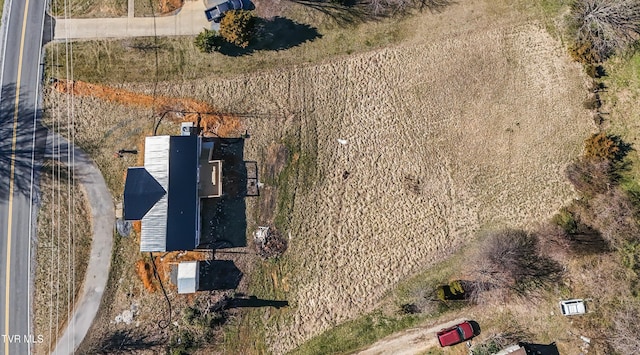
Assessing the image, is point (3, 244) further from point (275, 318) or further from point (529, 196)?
point (529, 196)

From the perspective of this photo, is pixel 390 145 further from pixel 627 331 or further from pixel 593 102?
pixel 627 331

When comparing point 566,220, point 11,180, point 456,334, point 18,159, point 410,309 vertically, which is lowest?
point 456,334

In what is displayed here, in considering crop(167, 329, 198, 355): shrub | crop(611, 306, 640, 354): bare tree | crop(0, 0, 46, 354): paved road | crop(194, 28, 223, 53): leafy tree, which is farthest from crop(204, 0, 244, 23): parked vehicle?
crop(611, 306, 640, 354): bare tree

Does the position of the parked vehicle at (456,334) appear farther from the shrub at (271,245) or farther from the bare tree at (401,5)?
the bare tree at (401,5)

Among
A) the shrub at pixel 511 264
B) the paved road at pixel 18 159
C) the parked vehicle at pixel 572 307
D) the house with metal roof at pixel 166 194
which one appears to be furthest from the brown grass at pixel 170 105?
the parked vehicle at pixel 572 307

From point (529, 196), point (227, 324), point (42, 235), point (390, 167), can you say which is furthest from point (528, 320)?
point (42, 235)

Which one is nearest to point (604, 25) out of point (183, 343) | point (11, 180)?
point (183, 343)

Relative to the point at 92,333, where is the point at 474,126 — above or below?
above
